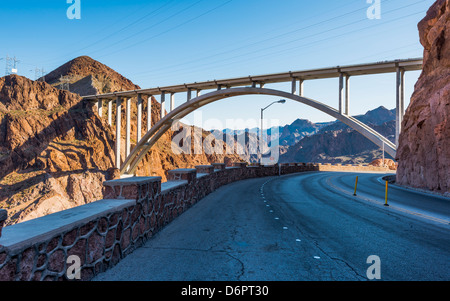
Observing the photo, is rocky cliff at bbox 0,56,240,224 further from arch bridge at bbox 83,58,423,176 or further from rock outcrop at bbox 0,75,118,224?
arch bridge at bbox 83,58,423,176

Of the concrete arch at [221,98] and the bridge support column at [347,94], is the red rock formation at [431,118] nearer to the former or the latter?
the concrete arch at [221,98]

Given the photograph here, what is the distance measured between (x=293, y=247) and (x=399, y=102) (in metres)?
22.6

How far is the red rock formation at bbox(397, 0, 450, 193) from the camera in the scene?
14008 millimetres

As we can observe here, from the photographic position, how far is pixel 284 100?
27.8m

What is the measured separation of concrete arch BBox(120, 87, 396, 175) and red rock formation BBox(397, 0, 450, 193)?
3.87 metres

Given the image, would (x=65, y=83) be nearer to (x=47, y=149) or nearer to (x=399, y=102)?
(x=47, y=149)

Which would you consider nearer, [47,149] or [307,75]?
[307,75]

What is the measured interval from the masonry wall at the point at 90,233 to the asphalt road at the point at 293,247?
0.29 m

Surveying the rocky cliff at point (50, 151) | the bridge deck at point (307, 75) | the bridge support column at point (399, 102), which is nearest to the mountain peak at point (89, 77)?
the rocky cliff at point (50, 151)

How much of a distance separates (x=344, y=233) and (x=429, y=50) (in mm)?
17494

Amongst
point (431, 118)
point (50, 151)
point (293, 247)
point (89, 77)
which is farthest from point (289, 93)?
point (89, 77)

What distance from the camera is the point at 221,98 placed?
35250 millimetres
